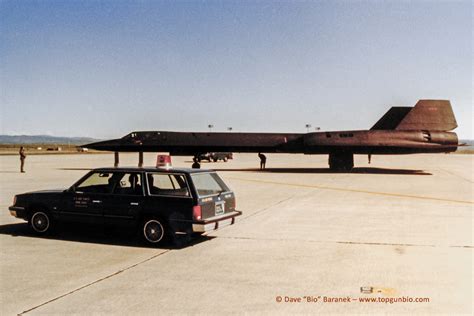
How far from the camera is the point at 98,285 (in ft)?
19.7

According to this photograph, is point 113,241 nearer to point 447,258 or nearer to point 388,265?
point 388,265

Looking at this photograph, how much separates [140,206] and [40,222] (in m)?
2.49

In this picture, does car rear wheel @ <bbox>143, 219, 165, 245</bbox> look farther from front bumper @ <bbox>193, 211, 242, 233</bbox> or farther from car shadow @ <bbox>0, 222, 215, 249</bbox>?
front bumper @ <bbox>193, 211, 242, 233</bbox>

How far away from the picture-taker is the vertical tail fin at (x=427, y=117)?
112ft

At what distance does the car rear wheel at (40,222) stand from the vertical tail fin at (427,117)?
29824 mm

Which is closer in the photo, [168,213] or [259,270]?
[259,270]

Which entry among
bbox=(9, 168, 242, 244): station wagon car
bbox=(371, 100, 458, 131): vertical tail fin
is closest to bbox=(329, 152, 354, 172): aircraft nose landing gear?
bbox=(371, 100, 458, 131): vertical tail fin

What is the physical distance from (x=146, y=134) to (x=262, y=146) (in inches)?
347

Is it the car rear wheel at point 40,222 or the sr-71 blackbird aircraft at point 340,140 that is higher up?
the sr-71 blackbird aircraft at point 340,140

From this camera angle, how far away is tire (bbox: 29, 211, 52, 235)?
934 centimetres

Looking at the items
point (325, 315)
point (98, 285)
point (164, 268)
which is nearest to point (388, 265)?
point (325, 315)

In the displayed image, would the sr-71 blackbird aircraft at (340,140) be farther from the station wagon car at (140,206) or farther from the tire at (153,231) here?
the tire at (153,231)

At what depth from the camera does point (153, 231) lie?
8.55 metres

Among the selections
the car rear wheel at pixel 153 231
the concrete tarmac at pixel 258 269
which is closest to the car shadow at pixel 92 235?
the concrete tarmac at pixel 258 269
